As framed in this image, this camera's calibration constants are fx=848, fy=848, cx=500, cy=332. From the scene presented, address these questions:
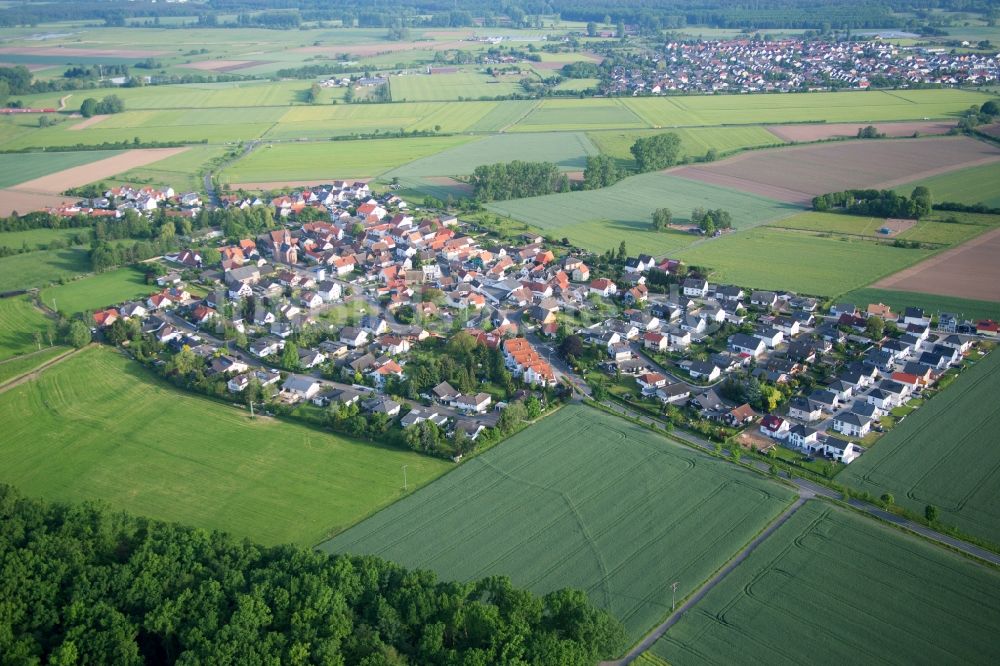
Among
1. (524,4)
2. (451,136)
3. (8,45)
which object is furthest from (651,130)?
(524,4)

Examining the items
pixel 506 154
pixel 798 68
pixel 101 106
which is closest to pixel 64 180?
pixel 101 106

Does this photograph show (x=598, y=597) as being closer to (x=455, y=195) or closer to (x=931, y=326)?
(x=931, y=326)

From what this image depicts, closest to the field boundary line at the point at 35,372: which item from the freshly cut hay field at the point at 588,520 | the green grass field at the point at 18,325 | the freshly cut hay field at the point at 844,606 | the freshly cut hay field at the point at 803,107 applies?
the green grass field at the point at 18,325

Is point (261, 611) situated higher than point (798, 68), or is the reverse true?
point (798, 68)

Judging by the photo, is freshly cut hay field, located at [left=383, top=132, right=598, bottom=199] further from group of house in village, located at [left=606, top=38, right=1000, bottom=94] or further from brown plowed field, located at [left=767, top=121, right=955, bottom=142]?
group of house in village, located at [left=606, top=38, right=1000, bottom=94]

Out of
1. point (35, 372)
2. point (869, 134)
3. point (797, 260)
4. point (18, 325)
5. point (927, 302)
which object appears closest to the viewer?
point (35, 372)

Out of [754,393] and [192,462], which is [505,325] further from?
[192,462]
